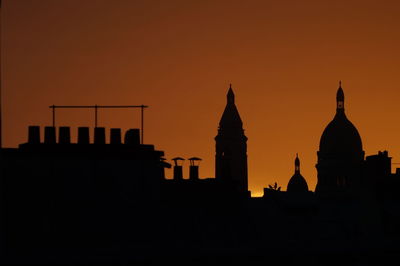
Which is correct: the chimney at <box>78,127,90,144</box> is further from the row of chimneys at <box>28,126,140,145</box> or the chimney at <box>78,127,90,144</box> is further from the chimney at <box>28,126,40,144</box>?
the chimney at <box>28,126,40,144</box>

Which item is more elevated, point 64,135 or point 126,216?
point 64,135

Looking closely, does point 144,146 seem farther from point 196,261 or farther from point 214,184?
point 196,261

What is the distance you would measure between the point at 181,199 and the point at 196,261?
1786 cm

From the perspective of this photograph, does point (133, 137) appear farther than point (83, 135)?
Yes

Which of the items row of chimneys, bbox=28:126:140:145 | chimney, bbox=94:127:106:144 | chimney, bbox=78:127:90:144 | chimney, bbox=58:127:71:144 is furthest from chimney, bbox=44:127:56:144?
chimney, bbox=94:127:106:144

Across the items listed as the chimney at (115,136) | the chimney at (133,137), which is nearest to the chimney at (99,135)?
the chimney at (115,136)

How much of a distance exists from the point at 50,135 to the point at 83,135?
54.9 inches

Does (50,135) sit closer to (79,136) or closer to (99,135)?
(79,136)

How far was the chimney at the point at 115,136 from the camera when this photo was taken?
74.9 meters

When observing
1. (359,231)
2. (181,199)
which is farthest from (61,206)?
(359,231)

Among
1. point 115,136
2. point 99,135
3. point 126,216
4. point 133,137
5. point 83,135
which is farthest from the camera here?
point 133,137

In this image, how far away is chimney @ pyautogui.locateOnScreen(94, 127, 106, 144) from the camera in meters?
74.6

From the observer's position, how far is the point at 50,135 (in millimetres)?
74500

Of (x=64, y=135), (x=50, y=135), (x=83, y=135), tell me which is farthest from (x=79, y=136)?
(x=50, y=135)
